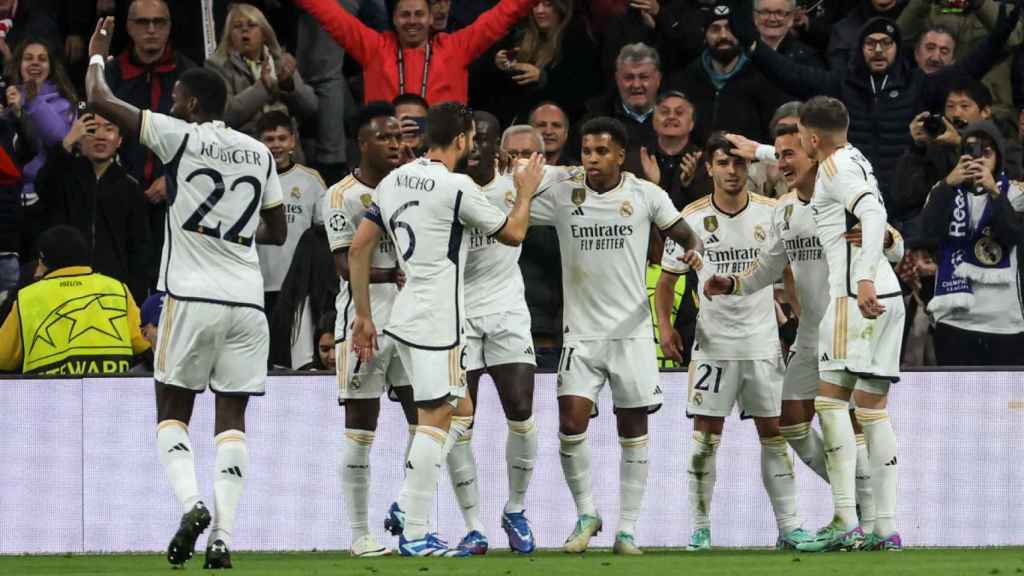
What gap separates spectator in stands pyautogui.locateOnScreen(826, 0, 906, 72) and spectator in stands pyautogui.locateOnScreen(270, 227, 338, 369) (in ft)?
15.3

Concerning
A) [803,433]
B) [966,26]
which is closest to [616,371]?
[803,433]

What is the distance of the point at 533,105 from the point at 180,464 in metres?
6.86

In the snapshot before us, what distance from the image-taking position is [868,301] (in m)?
10.9

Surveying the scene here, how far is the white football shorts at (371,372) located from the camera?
1205 centimetres

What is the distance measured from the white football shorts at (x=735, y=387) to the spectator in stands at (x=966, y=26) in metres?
4.84

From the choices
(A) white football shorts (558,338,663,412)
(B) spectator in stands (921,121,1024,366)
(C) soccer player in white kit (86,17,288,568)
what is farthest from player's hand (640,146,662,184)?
(C) soccer player in white kit (86,17,288,568)

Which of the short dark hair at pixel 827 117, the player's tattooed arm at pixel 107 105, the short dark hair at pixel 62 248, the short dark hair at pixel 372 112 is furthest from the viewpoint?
the short dark hair at pixel 62 248

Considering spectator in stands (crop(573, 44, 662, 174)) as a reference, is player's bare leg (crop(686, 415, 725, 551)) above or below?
below

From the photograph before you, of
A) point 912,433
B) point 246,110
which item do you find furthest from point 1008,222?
point 246,110

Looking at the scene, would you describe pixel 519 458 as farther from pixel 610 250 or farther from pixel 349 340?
pixel 610 250

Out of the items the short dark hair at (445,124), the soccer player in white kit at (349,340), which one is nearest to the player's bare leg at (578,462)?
the soccer player in white kit at (349,340)

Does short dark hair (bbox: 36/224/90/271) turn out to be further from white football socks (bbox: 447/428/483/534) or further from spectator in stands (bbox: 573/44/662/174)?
spectator in stands (bbox: 573/44/662/174)

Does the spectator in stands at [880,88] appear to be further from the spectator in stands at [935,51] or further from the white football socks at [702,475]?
the white football socks at [702,475]

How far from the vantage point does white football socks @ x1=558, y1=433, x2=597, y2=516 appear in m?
12.1
